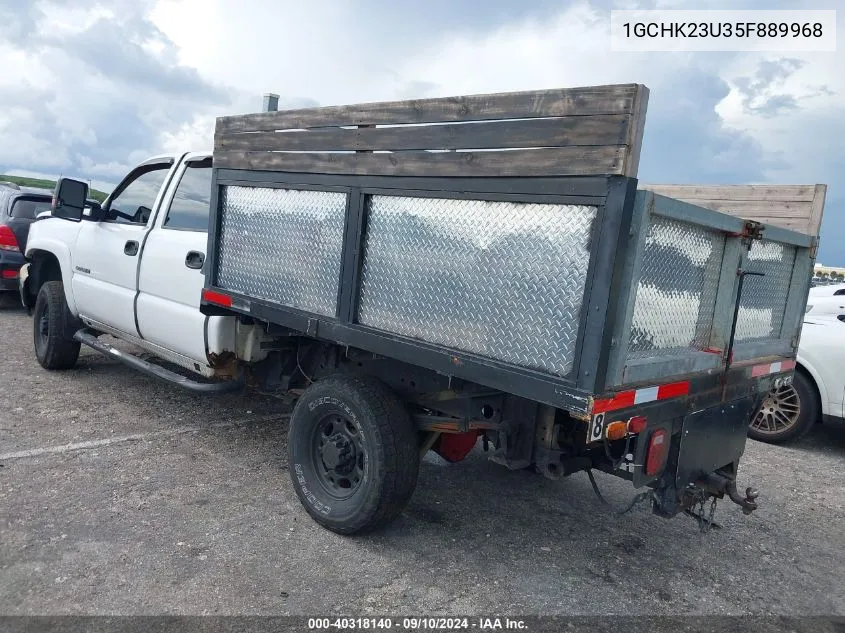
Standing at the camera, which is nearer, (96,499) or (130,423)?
(96,499)

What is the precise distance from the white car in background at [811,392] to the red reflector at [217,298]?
4.61m

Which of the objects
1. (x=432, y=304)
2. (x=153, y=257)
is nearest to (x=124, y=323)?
(x=153, y=257)

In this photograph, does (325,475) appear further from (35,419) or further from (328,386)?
(35,419)

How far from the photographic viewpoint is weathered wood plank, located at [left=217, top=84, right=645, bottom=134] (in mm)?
2423

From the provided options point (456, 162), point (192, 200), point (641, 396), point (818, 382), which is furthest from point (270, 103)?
point (818, 382)

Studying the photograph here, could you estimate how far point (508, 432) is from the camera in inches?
129

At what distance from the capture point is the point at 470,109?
9.43 feet

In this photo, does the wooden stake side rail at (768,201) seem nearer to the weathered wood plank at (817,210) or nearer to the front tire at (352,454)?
the weathered wood plank at (817,210)

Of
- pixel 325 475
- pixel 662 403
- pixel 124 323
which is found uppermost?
pixel 662 403

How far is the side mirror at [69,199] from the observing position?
5.63 m

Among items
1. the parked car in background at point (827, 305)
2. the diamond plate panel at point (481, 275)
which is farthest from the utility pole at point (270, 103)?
the parked car in background at point (827, 305)

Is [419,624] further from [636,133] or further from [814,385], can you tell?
[814,385]

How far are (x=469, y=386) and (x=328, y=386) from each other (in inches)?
34.2

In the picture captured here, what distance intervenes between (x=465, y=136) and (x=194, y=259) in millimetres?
2519
